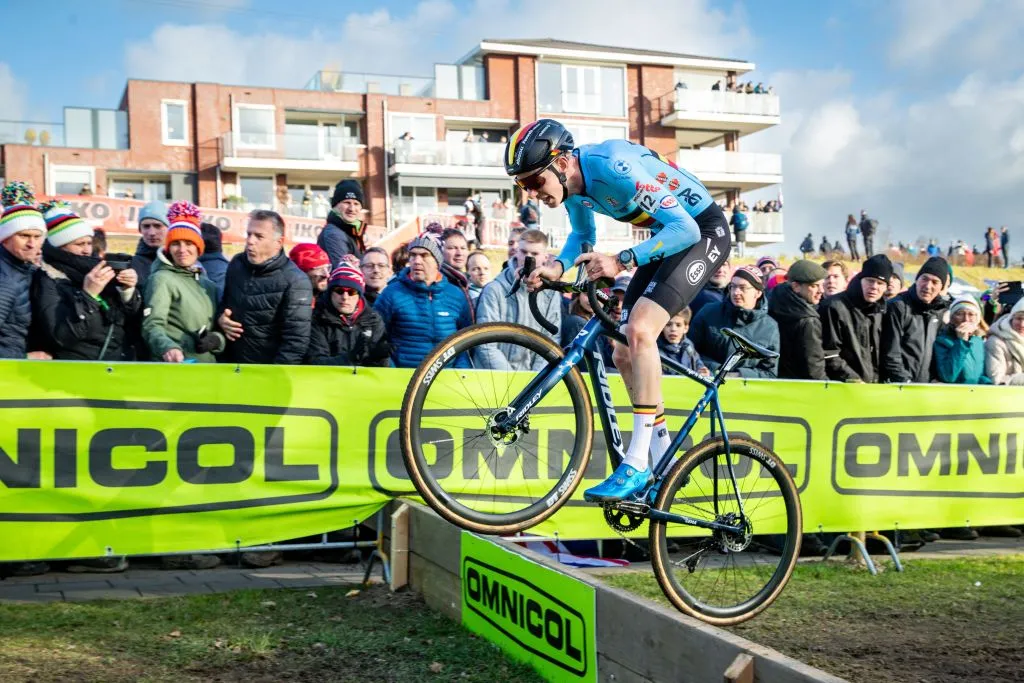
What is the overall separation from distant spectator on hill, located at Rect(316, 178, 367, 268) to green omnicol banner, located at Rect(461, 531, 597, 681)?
15.0 ft

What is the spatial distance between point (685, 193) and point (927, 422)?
5.57m

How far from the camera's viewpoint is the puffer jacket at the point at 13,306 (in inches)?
296

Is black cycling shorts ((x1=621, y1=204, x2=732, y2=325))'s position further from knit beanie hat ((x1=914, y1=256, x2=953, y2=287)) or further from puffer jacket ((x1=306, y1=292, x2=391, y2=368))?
knit beanie hat ((x1=914, y1=256, x2=953, y2=287))

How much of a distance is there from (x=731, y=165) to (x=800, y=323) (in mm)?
44571

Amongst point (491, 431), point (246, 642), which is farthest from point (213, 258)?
point (491, 431)

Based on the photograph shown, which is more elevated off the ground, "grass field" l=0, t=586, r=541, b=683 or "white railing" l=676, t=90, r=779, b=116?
"white railing" l=676, t=90, r=779, b=116

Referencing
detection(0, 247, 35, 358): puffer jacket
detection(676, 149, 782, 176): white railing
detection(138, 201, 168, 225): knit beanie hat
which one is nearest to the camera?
detection(0, 247, 35, 358): puffer jacket

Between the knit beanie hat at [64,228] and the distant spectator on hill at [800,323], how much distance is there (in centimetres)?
650

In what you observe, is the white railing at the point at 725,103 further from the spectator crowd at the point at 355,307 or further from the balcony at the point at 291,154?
the spectator crowd at the point at 355,307

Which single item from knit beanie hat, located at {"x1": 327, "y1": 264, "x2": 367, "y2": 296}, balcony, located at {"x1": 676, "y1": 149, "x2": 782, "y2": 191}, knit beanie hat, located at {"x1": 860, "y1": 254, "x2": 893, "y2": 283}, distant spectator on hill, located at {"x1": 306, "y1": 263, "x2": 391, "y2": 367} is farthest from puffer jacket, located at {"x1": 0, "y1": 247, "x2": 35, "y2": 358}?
balcony, located at {"x1": 676, "y1": 149, "x2": 782, "y2": 191}

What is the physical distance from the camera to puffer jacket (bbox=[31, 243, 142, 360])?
7684 millimetres

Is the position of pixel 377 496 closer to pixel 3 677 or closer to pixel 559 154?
pixel 3 677

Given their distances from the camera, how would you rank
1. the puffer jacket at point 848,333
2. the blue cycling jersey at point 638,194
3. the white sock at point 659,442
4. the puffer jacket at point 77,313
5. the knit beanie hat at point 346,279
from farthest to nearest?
1. the puffer jacket at point 848,333
2. the knit beanie hat at point 346,279
3. the puffer jacket at point 77,313
4. the white sock at point 659,442
5. the blue cycling jersey at point 638,194

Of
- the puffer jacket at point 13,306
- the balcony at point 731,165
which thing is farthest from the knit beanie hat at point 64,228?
the balcony at point 731,165
